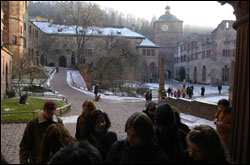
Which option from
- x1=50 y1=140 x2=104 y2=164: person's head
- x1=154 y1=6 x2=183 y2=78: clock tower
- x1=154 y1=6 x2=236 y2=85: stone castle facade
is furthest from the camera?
x1=154 y1=6 x2=183 y2=78: clock tower

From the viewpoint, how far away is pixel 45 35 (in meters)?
63.9

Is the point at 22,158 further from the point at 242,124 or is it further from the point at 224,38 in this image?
the point at 224,38

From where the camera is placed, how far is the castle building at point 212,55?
48.2 m

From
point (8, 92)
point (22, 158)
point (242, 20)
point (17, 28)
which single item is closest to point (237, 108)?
point (242, 20)

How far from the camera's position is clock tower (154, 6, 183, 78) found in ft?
248

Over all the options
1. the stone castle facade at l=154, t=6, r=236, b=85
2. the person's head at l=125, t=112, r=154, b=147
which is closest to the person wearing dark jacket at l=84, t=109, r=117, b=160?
the person's head at l=125, t=112, r=154, b=147

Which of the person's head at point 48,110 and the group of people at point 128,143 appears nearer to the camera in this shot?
the group of people at point 128,143

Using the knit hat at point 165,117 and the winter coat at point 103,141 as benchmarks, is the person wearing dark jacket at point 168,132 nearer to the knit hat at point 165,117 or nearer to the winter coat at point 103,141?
the knit hat at point 165,117

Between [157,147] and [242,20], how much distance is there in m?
2.47

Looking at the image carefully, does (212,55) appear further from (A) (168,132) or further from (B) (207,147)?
(B) (207,147)

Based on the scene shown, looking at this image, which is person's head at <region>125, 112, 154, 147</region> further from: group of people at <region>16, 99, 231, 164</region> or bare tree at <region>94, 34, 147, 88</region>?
bare tree at <region>94, 34, 147, 88</region>

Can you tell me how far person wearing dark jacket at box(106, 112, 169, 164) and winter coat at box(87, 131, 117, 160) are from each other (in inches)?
29.8

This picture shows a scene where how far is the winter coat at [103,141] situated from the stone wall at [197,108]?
10.8m

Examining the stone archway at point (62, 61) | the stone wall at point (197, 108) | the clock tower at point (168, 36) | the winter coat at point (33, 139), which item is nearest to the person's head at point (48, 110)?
the winter coat at point (33, 139)
